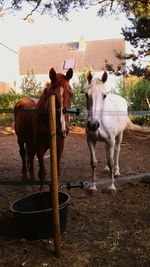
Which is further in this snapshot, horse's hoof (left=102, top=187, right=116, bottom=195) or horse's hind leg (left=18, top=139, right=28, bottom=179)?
horse's hind leg (left=18, top=139, right=28, bottom=179)

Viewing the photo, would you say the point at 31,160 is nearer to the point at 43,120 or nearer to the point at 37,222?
the point at 43,120

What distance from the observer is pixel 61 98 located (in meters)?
3.92

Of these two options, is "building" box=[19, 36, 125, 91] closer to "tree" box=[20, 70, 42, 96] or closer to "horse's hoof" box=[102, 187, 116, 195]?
"tree" box=[20, 70, 42, 96]

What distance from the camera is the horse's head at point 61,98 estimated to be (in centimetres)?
389

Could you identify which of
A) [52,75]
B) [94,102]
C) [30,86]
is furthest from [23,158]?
[30,86]

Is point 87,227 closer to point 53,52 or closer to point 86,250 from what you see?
point 86,250

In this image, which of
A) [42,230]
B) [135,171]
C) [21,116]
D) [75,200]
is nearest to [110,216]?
[75,200]

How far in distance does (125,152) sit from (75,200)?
5077 millimetres

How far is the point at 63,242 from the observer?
3627 mm

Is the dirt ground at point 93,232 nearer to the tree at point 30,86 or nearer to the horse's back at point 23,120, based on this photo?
the horse's back at point 23,120

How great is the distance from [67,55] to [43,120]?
133ft

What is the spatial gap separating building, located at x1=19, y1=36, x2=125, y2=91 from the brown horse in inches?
1412

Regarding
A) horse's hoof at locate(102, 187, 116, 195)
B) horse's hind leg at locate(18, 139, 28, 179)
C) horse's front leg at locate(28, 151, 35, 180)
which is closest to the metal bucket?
horse's hoof at locate(102, 187, 116, 195)

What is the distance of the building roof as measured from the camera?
42.2 m
